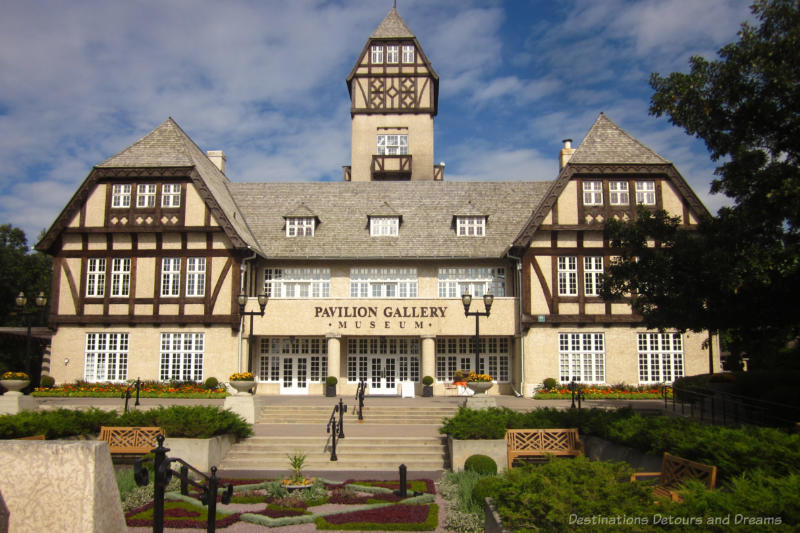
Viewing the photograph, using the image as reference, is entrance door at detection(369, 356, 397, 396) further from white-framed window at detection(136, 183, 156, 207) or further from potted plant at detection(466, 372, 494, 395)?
white-framed window at detection(136, 183, 156, 207)

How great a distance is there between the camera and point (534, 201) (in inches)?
1375

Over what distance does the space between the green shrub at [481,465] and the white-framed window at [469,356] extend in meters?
15.9

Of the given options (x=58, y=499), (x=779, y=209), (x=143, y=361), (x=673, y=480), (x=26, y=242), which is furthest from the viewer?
(x=26, y=242)

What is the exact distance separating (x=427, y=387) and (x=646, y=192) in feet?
45.1

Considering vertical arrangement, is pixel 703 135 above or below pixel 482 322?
above

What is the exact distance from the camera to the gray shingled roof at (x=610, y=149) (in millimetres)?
29953

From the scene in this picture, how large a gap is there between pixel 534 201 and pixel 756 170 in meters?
21.0

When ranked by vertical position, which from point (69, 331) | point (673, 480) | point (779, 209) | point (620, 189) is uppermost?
point (620, 189)

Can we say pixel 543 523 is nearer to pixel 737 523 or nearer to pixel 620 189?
pixel 737 523

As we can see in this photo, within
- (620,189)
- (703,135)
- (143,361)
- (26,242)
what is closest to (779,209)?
(703,135)

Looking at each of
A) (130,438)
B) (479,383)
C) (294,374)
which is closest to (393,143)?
(294,374)

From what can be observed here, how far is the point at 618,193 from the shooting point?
2967 cm

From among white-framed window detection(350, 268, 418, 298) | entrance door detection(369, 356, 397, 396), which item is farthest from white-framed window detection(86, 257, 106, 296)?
entrance door detection(369, 356, 397, 396)

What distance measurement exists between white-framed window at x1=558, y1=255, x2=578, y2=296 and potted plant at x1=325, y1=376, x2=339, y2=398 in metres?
11.2
